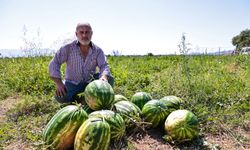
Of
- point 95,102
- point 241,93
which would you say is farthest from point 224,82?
point 95,102

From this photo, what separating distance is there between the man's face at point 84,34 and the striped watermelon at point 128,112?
53.0 inches

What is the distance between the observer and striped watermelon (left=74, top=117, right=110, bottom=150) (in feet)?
10.8

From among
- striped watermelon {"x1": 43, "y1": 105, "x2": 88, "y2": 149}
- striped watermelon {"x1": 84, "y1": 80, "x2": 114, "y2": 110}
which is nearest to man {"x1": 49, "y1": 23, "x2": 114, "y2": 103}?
striped watermelon {"x1": 84, "y1": 80, "x2": 114, "y2": 110}

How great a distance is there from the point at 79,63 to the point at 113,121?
6.35 ft

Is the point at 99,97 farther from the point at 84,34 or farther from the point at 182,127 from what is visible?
the point at 84,34

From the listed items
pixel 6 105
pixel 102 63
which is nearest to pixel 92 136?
pixel 102 63

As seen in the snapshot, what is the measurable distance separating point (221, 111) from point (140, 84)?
2.66m

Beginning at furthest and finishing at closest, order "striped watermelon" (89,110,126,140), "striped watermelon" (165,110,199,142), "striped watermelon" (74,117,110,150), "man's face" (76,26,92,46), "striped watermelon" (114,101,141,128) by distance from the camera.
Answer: "man's face" (76,26,92,46)
"striped watermelon" (114,101,141,128)
"striped watermelon" (165,110,199,142)
"striped watermelon" (89,110,126,140)
"striped watermelon" (74,117,110,150)

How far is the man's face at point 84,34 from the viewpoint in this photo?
16.7 ft

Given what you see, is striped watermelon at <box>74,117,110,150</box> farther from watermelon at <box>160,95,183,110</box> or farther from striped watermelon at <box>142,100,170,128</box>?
watermelon at <box>160,95,183,110</box>

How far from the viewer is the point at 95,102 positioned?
406cm

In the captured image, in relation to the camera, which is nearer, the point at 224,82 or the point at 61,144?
the point at 61,144

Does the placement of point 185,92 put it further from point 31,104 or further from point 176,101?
point 31,104

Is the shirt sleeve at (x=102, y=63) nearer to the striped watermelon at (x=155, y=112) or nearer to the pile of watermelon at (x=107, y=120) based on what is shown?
the pile of watermelon at (x=107, y=120)
